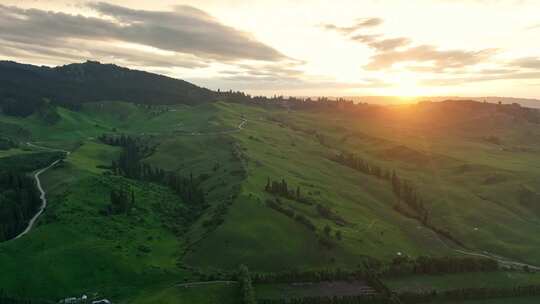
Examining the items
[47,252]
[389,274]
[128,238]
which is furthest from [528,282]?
[47,252]

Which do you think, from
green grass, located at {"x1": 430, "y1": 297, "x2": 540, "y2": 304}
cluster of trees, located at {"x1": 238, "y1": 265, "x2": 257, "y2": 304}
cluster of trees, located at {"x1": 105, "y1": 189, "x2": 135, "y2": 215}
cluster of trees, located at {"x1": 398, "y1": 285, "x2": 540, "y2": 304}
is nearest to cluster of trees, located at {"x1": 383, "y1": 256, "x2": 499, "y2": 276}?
cluster of trees, located at {"x1": 398, "y1": 285, "x2": 540, "y2": 304}

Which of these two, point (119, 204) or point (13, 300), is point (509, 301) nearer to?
point (119, 204)

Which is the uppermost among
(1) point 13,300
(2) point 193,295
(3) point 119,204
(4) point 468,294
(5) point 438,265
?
(3) point 119,204

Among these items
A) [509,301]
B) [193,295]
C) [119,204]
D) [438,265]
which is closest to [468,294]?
[509,301]

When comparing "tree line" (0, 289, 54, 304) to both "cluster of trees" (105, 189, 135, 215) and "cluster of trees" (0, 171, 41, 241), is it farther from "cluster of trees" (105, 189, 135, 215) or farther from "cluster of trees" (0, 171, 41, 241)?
"cluster of trees" (105, 189, 135, 215)

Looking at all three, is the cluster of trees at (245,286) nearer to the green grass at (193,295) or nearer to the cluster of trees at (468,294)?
the green grass at (193,295)

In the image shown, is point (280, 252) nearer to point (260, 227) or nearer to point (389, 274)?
point (260, 227)
